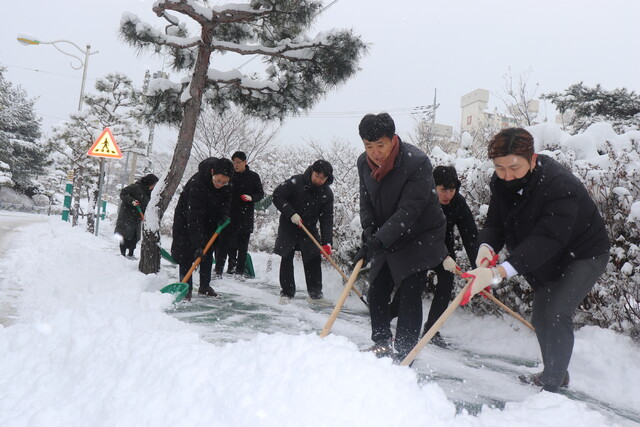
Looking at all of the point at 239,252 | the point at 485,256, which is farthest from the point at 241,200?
the point at 485,256

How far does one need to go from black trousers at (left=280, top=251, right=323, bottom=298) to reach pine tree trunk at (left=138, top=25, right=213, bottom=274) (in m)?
1.91

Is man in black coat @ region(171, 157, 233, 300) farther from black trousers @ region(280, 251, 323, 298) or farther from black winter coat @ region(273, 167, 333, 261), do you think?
black trousers @ region(280, 251, 323, 298)

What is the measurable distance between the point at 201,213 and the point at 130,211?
4174 millimetres

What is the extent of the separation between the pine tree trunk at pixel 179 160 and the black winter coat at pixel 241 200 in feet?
2.66

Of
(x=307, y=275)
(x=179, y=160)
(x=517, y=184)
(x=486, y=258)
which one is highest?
(x=517, y=184)

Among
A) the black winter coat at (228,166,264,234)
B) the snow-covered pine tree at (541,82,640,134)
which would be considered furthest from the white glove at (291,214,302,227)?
the snow-covered pine tree at (541,82,640,134)

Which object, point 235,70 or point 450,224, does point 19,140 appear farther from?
point 450,224

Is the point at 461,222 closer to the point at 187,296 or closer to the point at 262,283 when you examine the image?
the point at 187,296

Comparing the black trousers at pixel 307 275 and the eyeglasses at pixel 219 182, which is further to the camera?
the black trousers at pixel 307 275

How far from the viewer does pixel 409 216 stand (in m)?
2.91

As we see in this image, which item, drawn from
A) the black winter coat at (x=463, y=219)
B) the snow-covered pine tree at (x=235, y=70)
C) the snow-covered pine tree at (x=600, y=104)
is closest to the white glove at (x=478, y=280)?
the black winter coat at (x=463, y=219)

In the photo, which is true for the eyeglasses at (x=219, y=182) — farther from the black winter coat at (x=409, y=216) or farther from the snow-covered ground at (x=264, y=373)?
the black winter coat at (x=409, y=216)

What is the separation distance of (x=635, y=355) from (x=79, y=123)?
1932 cm

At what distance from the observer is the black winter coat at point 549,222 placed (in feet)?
8.12
